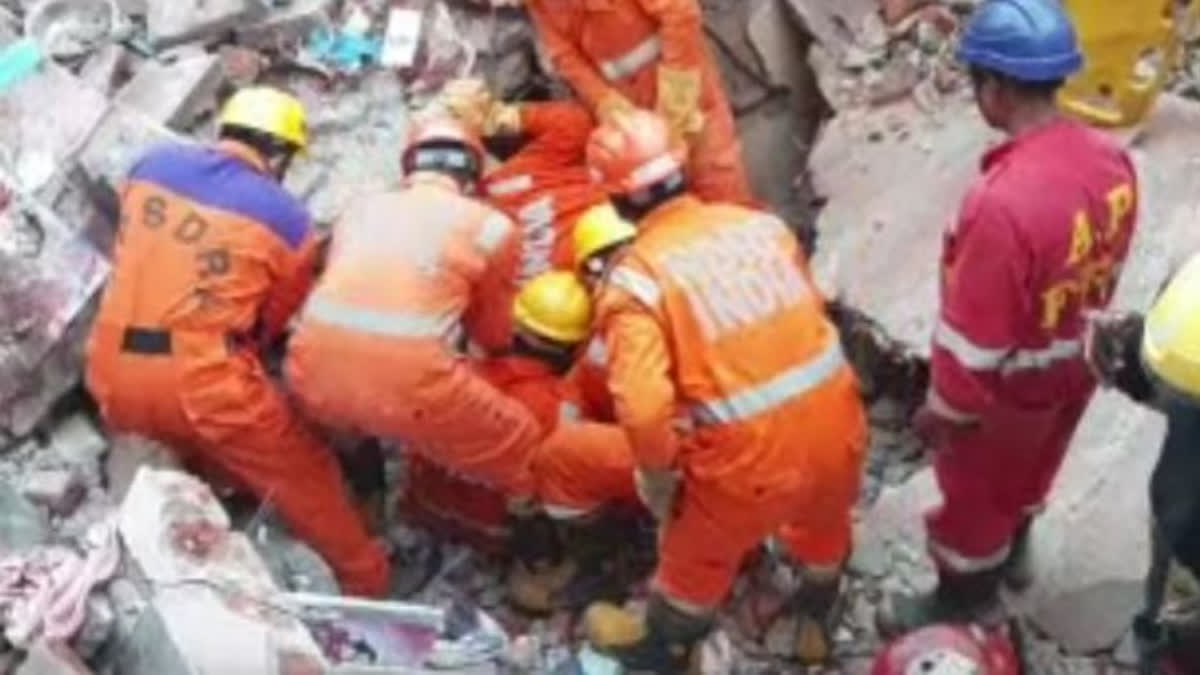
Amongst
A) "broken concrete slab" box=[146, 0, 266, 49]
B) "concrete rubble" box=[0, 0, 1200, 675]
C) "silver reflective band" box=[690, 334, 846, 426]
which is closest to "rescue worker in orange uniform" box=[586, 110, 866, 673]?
"silver reflective band" box=[690, 334, 846, 426]

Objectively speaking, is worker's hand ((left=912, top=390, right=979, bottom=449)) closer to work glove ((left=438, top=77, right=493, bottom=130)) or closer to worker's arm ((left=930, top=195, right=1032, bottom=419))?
worker's arm ((left=930, top=195, right=1032, bottom=419))

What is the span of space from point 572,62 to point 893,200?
117 centimetres

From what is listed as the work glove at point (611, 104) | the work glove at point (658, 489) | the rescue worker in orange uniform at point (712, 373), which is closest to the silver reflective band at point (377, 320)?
the rescue worker in orange uniform at point (712, 373)

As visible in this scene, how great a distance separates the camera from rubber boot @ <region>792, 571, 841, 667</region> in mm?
7410

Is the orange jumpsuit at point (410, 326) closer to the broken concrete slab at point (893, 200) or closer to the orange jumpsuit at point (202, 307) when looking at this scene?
the orange jumpsuit at point (202, 307)

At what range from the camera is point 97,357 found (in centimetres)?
727

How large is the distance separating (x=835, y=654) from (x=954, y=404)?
1.18 m

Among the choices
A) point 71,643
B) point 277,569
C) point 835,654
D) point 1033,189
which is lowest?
point 835,654

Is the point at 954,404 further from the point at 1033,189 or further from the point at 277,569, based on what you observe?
the point at 277,569

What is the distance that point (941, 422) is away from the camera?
6789mm

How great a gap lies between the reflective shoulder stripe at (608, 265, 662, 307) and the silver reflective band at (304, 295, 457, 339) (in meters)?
0.65

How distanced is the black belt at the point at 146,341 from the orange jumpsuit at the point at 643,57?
78.1 inches

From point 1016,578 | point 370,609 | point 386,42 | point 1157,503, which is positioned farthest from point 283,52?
point 1157,503

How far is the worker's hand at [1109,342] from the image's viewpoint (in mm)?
6254
